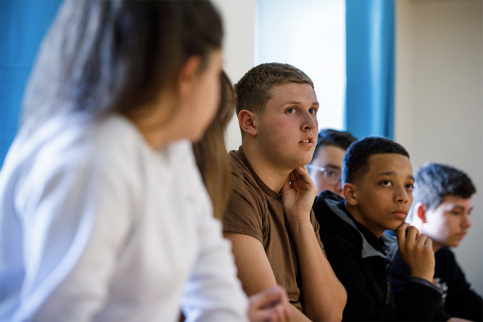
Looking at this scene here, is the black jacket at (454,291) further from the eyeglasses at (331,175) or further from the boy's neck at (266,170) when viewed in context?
the boy's neck at (266,170)

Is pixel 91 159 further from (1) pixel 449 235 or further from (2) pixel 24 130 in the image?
(1) pixel 449 235

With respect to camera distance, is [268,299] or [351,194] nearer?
[268,299]

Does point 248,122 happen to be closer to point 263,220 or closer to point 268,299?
point 263,220

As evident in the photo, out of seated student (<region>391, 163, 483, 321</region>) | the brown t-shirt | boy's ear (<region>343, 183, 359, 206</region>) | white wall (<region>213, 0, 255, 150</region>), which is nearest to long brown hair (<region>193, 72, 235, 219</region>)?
the brown t-shirt

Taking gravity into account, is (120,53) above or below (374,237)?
above

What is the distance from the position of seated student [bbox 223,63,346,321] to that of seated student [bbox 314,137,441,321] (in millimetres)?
123

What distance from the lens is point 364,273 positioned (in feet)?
6.07

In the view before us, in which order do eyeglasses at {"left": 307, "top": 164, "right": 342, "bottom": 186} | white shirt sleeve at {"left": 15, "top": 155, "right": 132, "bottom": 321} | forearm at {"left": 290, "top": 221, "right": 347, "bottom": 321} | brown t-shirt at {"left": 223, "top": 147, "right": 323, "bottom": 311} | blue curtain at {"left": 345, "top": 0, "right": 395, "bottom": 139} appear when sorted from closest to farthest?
white shirt sleeve at {"left": 15, "top": 155, "right": 132, "bottom": 321} → brown t-shirt at {"left": 223, "top": 147, "right": 323, "bottom": 311} → forearm at {"left": 290, "top": 221, "right": 347, "bottom": 321} → eyeglasses at {"left": 307, "top": 164, "right": 342, "bottom": 186} → blue curtain at {"left": 345, "top": 0, "right": 395, "bottom": 139}

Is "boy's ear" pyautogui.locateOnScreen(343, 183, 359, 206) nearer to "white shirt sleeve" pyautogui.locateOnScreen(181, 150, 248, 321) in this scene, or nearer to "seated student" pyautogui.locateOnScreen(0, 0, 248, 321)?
"white shirt sleeve" pyautogui.locateOnScreen(181, 150, 248, 321)

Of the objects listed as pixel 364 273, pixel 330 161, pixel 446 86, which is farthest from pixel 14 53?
pixel 446 86

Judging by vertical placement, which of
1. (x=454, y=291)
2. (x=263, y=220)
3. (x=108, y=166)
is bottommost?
(x=454, y=291)

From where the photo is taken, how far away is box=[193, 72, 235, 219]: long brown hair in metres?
1.16

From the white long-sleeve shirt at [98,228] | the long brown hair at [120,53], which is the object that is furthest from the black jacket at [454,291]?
the long brown hair at [120,53]

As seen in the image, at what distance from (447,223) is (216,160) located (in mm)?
2035
